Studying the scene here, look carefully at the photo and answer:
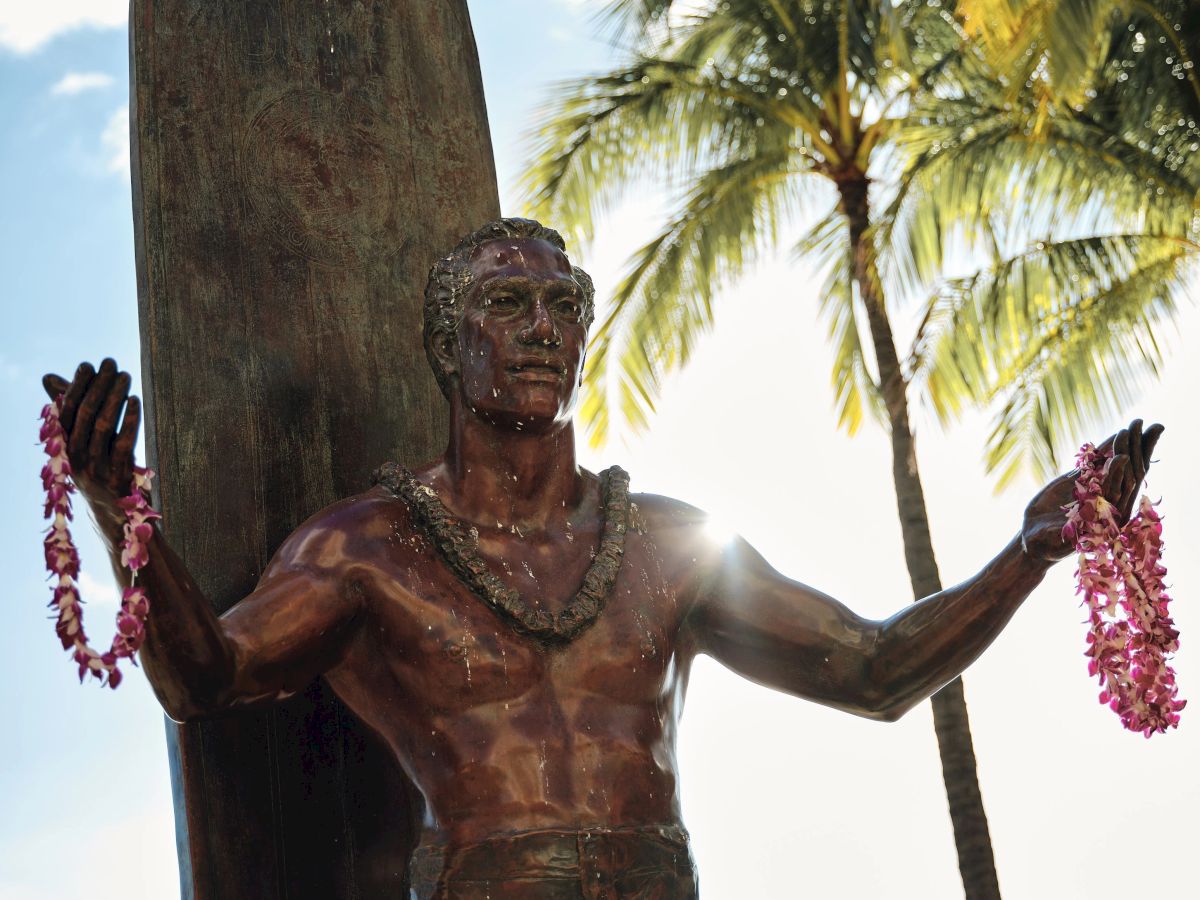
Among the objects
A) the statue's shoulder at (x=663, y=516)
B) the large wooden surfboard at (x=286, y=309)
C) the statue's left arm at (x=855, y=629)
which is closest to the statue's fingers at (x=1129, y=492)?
the statue's left arm at (x=855, y=629)

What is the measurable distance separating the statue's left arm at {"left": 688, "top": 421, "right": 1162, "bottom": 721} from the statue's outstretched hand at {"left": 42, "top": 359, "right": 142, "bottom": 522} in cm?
165

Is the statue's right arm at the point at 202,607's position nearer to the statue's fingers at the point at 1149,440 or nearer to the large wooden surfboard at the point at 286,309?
the large wooden surfboard at the point at 286,309

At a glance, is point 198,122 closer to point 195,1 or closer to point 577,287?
point 195,1

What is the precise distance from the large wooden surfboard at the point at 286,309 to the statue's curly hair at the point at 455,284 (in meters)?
0.56

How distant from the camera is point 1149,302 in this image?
16016 millimetres

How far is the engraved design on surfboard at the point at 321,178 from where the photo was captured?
594 cm

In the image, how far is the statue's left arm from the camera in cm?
504

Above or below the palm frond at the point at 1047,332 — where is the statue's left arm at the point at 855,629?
below

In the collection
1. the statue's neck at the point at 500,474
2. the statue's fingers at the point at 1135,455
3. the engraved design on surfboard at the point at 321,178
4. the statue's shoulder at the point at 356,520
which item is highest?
the engraved design on surfboard at the point at 321,178

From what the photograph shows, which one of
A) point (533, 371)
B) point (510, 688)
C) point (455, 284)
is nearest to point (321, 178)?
point (455, 284)

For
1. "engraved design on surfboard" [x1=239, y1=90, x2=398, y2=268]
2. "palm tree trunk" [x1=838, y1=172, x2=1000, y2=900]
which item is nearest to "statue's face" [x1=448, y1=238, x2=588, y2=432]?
"engraved design on surfboard" [x1=239, y1=90, x2=398, y2=268]

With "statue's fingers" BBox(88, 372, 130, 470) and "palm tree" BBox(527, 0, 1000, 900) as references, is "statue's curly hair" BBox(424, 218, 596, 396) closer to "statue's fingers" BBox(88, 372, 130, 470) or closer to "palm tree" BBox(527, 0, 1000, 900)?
"statue's fingers" BBox(88, 372, 130, 470)

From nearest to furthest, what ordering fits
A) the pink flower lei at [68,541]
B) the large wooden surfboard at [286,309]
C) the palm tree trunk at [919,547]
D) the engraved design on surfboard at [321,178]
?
the pink flower lei at [68,541] → the large wooden surfboard at [286,309] → the engraved design on surfboard at [321,178] → the palm tree trunk at [919,547]

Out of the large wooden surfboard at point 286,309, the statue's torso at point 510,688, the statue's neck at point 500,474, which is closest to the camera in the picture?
the statue's torso at point 510,688
